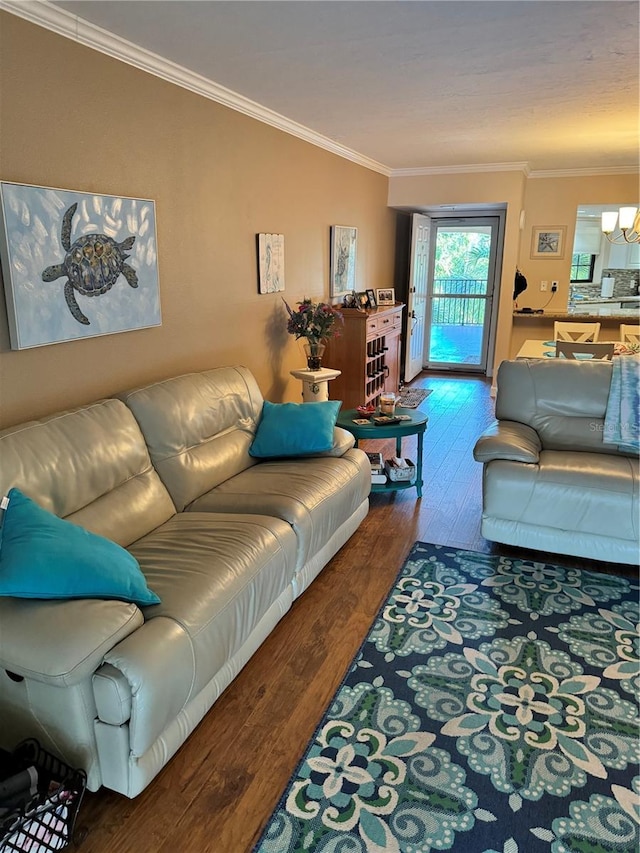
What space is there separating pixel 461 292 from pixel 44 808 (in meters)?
7.80

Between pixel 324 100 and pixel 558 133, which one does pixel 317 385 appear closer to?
pixel 324 100

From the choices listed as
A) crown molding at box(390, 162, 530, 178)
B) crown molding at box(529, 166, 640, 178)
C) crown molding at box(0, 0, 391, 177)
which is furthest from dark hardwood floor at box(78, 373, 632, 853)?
crown molding at box(529, 166, 640, 178)

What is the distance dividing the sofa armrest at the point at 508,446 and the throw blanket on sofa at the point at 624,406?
405mm

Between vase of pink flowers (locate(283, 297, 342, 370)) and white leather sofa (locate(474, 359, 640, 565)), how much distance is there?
1553mm

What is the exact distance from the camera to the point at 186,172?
3307 mm

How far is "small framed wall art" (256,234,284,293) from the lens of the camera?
4.16 metres

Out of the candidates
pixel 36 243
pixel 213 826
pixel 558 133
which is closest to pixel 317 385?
pixel 36 243

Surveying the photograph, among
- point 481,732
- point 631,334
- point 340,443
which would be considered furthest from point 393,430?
point 631,334

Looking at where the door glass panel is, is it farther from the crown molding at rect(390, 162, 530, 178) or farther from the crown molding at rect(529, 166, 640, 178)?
the crown molding at rect(390, 162, 530, 178)

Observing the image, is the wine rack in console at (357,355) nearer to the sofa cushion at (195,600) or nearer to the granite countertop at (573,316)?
the granite countertop at (573,316)

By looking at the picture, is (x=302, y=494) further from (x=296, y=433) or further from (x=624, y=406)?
(x=624, y=406)

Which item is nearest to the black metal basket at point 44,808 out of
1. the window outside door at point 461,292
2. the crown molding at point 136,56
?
the crown molding at point 136,56

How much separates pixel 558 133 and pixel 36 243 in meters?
4.10

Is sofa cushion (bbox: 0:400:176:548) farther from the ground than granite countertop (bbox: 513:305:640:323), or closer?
closer
